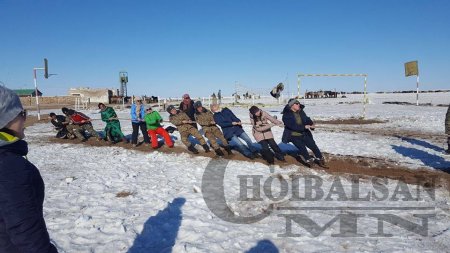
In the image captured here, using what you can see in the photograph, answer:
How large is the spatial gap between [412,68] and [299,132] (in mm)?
21746

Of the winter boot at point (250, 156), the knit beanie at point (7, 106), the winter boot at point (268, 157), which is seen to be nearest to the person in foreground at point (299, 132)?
the winter boot at point (268, 157)

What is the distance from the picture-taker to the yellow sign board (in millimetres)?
25031

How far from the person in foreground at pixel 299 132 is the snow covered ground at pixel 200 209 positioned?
453 mm

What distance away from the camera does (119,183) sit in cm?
721

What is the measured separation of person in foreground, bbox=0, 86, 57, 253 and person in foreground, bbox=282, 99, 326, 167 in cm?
693

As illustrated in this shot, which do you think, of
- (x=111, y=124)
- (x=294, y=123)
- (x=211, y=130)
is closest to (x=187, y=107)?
(x=211, y=130)

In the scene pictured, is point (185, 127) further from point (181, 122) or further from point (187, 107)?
point (187, 107)

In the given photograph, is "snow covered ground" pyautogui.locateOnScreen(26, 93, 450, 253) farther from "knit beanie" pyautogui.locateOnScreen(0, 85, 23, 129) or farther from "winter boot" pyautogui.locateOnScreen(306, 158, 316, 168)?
"knit beanie" pyautogui.locateOnScreen(0, 85, 23, 129)

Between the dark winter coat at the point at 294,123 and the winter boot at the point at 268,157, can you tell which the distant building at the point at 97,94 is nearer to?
the winter boot at the point at 268,157

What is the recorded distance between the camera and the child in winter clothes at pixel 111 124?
12.5m

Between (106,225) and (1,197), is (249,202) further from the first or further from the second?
(1,197)

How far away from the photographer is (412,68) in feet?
83.4

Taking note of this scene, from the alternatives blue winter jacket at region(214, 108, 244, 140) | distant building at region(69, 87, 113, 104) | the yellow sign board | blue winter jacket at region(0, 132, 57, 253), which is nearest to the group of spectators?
blue winter jacket at region(214, 108, 244, 140)

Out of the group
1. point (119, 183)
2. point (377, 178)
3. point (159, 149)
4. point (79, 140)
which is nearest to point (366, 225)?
point (377, 178)
